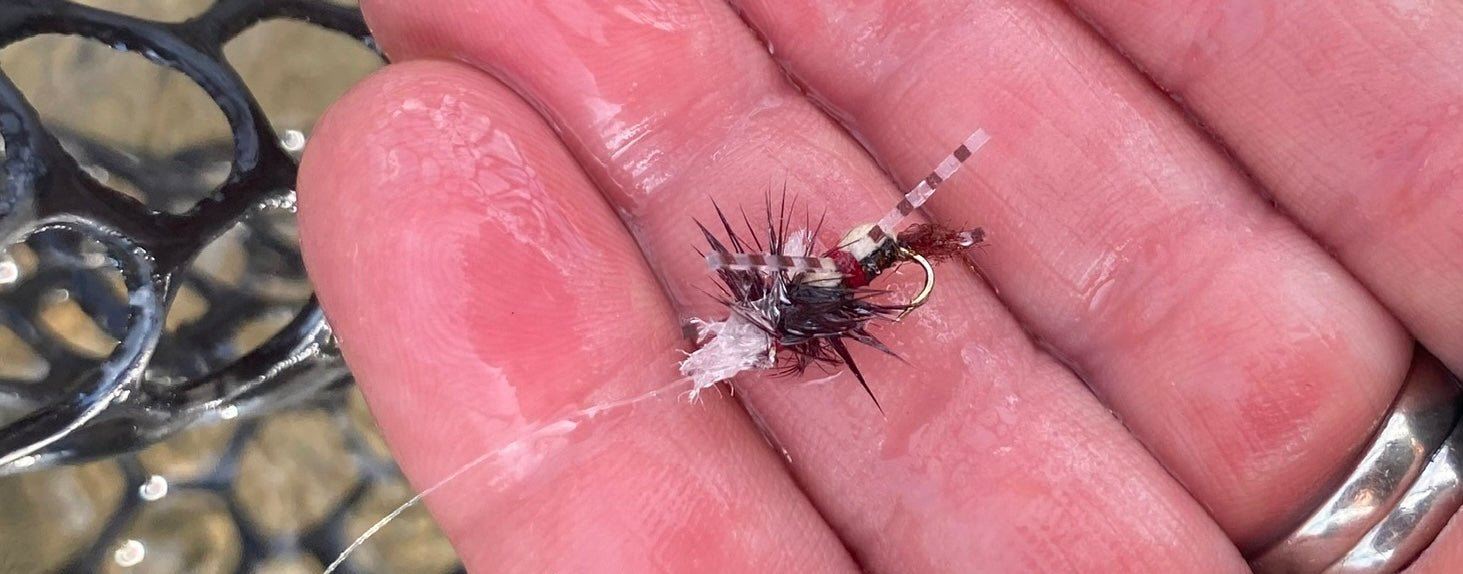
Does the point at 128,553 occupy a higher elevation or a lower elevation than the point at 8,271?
lower

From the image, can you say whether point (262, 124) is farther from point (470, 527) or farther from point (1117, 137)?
point (1117, 137)

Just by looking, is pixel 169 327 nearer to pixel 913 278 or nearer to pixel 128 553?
pixel 128 553

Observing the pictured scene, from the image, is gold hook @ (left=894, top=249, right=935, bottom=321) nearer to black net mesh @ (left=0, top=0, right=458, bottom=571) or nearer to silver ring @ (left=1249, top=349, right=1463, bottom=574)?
silver ring @ (left=1249, top=349, right=1463, bottom=574)

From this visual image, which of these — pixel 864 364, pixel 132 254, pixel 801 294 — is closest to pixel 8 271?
pixel 132 254

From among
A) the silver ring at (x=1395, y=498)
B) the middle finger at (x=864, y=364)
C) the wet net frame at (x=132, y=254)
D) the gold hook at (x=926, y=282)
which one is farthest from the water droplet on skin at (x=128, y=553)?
the silver ring at (x=1395, y=498)

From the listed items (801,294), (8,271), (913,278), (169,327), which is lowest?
(913,278)

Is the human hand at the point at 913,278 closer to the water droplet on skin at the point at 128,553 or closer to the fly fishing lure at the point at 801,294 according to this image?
the fly fishing lure at the point at 801,294

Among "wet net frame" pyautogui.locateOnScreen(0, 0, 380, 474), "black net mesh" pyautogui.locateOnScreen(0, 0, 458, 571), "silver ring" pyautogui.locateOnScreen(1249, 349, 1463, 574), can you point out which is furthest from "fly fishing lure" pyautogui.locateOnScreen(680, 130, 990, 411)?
"wet net frame" pyautogui.locateOnScreen(0, 0, 380, 474)
